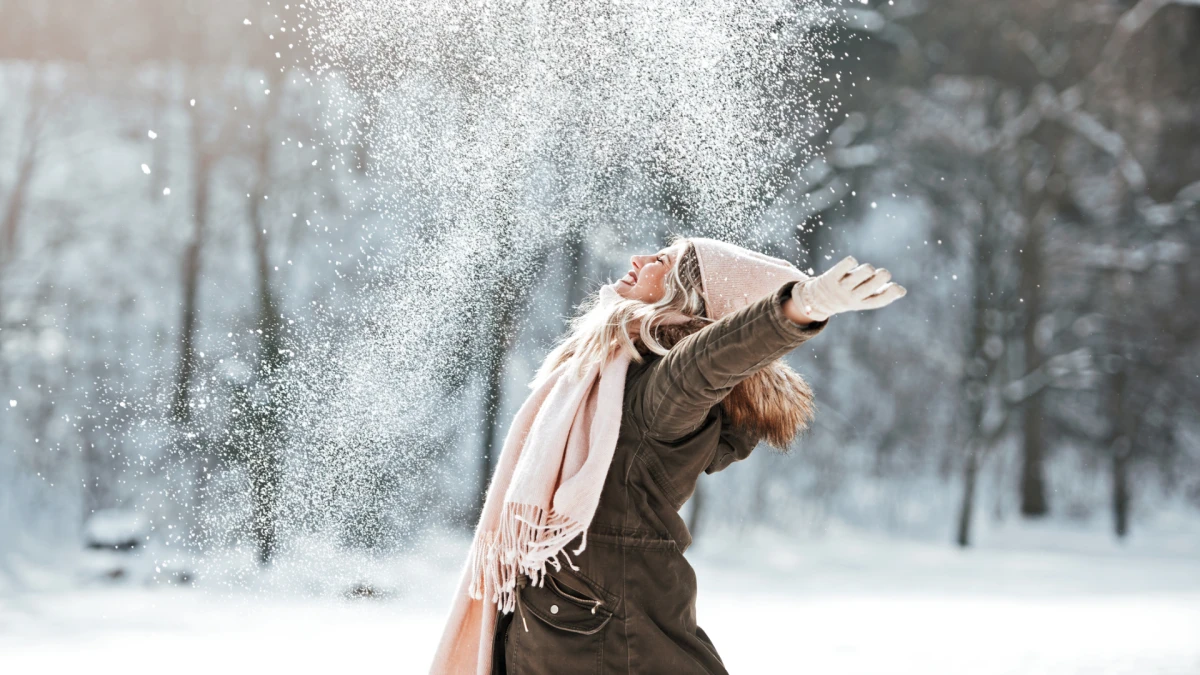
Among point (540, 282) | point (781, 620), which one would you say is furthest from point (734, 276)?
point (540, 282)

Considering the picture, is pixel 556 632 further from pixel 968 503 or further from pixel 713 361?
pixel 968 503

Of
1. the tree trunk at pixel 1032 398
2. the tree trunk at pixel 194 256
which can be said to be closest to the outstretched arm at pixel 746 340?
the tree trunk at pixel 194 256

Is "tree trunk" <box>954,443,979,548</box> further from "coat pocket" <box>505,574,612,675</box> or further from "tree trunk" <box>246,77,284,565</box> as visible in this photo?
"coat pocket" <box>505,574,612,675</box>

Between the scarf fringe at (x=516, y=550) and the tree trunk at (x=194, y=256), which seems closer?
the scarf fringe at (x=516, y=550)

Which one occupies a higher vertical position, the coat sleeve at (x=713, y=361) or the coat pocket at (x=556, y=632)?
the coat sleeve at (x=713, y=361)

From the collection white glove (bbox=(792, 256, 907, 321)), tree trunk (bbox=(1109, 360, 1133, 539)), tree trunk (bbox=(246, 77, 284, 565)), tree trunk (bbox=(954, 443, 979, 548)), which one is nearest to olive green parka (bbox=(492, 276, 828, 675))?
white glove (bbox=(792, 256, 907, 321))

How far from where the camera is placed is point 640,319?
1.76m

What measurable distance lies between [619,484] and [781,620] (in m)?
3.68

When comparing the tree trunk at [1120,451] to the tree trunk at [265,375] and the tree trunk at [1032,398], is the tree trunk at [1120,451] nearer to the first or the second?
the tree trunk at [1032,398]

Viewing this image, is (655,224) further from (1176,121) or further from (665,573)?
(1176,121)

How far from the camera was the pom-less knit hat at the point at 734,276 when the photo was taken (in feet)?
5.74

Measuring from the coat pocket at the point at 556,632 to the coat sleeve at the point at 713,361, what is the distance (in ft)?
1.09

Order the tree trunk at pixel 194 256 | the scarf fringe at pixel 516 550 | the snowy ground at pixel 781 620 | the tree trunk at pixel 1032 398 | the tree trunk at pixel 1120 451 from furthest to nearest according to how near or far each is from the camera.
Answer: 1. the tree trunk at pixel 1120 451
2. the tree trunk at pixel 1032 398
3. the tree trunk at pixel 194 256
4. the snowy ground at pixel 781 620
5. the scarf fringe at pixel 516 550

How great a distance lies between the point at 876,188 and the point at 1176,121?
3198 mm
